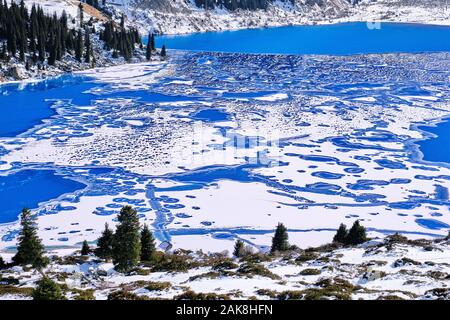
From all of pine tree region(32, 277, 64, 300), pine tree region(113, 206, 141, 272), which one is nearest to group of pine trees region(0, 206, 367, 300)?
pine tree region(113, 206, 141, 272)

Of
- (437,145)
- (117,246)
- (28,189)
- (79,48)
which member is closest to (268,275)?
(117,246)

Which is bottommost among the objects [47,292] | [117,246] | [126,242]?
[117,246]

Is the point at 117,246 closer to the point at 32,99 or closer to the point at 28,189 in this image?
the point at 28,189

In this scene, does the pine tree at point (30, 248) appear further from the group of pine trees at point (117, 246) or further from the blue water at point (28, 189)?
the blue water at point (28, 189)

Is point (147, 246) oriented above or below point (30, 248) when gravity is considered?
below

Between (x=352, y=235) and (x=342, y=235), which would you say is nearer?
(x=352, y=235)

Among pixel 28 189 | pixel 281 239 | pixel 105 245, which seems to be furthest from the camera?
pixel 28 189
